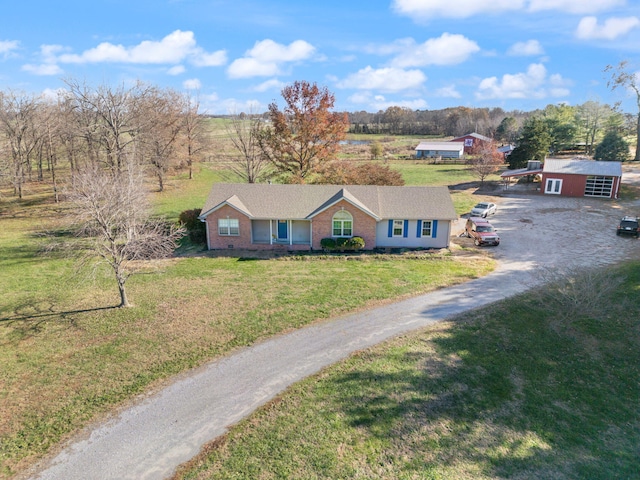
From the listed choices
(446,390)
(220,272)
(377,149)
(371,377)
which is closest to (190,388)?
(371,377)

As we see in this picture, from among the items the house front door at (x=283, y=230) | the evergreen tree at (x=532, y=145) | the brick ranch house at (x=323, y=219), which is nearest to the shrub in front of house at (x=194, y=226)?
the brick ranch house at (x=323, y=219)

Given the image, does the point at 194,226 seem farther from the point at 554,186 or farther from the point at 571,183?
the point at 571,183

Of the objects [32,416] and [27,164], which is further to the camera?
[27,164]

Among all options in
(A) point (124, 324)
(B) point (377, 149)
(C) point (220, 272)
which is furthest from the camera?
(B) point (377, 149)

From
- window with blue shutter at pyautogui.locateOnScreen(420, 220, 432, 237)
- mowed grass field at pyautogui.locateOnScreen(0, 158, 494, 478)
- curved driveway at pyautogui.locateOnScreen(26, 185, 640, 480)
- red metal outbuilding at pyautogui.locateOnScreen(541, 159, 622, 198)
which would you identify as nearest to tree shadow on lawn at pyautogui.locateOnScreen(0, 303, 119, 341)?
mowed grass field at pyautogui.locateOnScreen(0, 158, 494, 478)

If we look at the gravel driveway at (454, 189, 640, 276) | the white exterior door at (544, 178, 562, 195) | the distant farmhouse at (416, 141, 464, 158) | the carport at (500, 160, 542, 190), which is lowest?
the gravel driveway at (454, 189, 640, 276)

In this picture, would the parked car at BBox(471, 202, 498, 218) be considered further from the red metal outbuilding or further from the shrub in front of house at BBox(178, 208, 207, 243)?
the shrub in front of house at BBox(178, 208, 207, 243)

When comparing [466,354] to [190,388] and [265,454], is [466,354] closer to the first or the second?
[265,454]
